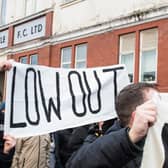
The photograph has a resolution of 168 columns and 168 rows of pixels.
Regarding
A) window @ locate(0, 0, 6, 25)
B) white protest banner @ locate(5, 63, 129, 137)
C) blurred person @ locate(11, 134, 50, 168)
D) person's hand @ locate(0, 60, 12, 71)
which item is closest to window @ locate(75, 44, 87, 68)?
window @ locate(0, 0, 6, 25)

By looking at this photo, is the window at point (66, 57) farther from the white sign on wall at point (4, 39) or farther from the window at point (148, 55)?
the white sign on wall at point (4, 39)

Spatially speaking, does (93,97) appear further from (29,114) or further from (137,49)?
(137,49)

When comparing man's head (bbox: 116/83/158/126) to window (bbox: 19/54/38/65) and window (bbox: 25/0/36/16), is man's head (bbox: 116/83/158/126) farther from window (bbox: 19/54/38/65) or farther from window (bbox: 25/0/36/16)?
window (bbox: 25/0/36/16)

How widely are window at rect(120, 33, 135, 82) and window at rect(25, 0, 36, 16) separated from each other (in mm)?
5682

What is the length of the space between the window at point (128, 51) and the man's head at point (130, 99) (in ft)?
36.2

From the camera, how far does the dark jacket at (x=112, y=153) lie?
205 centimetres

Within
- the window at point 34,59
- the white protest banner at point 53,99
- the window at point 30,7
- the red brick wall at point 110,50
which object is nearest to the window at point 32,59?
the window at point 34,59

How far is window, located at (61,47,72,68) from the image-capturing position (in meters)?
16.1

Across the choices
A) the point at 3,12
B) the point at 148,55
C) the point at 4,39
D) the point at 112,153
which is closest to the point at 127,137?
the point at 112,153

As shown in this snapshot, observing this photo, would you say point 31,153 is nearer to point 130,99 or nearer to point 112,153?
point 130,99

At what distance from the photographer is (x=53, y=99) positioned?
365cm

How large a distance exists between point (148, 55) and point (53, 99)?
9464 mm

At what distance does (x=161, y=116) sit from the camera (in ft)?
7.13

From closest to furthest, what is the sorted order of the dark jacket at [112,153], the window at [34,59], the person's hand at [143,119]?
the person's hand at [143,119] → the dark jacket at [112,153] → the window at [34,59]
